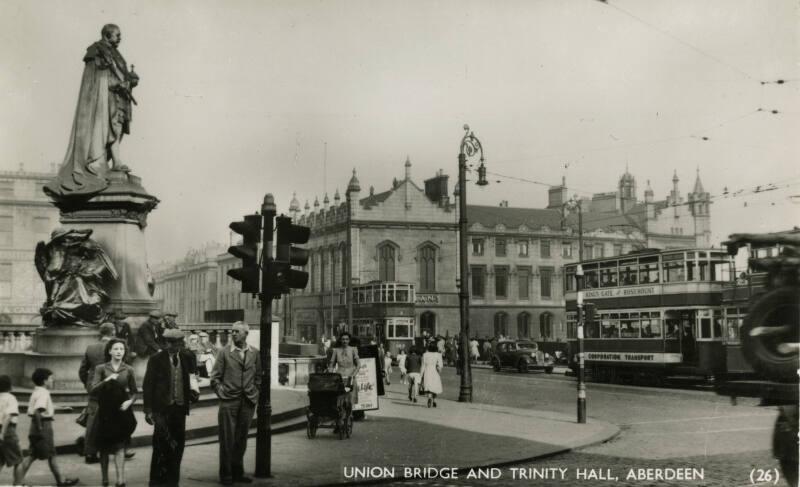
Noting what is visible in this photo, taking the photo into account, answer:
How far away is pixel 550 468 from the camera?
10.5m

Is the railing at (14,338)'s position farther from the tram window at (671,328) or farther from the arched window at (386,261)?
the arched window at (386,261)

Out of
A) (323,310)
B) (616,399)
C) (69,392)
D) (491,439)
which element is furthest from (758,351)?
(323,310)

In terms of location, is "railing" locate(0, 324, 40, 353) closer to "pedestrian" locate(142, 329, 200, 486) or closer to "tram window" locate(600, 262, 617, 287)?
"pedestrian" locate(142, 329, 200, 486)

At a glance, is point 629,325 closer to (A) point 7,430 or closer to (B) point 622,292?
(B) point 622,292

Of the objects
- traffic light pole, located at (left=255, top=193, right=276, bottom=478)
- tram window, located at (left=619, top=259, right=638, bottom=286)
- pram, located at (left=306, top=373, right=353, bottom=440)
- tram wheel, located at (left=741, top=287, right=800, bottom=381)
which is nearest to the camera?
tram wheel, located at (left=741, top=287, right=800, bottom=381)

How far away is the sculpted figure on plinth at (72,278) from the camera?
1338cm

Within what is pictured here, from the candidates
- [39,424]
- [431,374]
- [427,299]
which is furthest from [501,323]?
[39,424]

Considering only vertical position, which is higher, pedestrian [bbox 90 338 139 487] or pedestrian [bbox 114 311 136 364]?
pedestrian [bbox 114 311 136 364]

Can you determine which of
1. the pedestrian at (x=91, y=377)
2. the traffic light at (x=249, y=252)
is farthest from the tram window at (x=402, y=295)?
the traffic light at (x=249, y=252)

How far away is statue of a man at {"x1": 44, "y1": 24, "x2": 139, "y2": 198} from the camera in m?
14.2

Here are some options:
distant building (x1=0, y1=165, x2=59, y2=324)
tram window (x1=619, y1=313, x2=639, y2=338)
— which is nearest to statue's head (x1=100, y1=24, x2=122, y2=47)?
tram window (x1=619, y1=313, x2=639, y2=338)

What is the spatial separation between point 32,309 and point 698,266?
4242cm

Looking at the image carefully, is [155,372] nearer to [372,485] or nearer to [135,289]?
[372,485]

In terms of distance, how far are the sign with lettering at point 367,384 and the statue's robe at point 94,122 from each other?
241 inches
